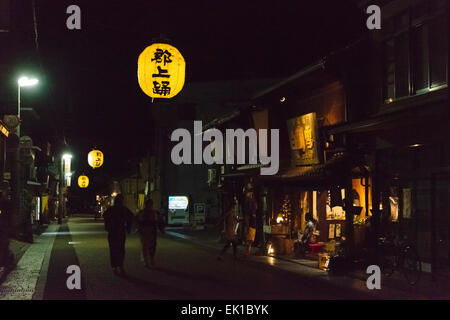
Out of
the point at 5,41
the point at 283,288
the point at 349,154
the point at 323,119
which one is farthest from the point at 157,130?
the point at 283,288

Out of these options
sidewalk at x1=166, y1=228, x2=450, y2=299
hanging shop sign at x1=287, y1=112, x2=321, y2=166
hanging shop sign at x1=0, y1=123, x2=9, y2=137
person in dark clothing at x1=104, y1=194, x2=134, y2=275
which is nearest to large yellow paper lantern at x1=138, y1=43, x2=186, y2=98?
person in dark clothing at x1=104, y1=194, x2=134, y2=275

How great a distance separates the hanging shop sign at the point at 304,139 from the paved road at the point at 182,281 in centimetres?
517

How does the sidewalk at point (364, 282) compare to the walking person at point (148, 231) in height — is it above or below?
below

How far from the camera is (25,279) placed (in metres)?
16.0

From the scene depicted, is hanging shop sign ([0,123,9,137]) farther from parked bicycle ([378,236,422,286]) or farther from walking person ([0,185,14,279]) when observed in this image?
parked bicycle ([378,236,422,286])

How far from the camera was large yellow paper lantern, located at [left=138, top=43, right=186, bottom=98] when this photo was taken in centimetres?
1911

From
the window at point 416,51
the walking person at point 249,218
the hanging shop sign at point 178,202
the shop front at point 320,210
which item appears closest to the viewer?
the window at point 416,51

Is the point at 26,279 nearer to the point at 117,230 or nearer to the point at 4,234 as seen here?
the point at 4,234

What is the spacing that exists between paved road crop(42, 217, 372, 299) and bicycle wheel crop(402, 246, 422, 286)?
174 cm

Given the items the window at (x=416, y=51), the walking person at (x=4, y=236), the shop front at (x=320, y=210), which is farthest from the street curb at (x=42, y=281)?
the window at (x=416, y=51)

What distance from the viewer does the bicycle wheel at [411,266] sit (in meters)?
14.6

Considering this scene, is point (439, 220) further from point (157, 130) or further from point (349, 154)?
point (157, 130)

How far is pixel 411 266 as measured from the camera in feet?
49.9

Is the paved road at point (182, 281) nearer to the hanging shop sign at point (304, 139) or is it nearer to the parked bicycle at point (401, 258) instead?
the parked bicycle at point (401, 258)
